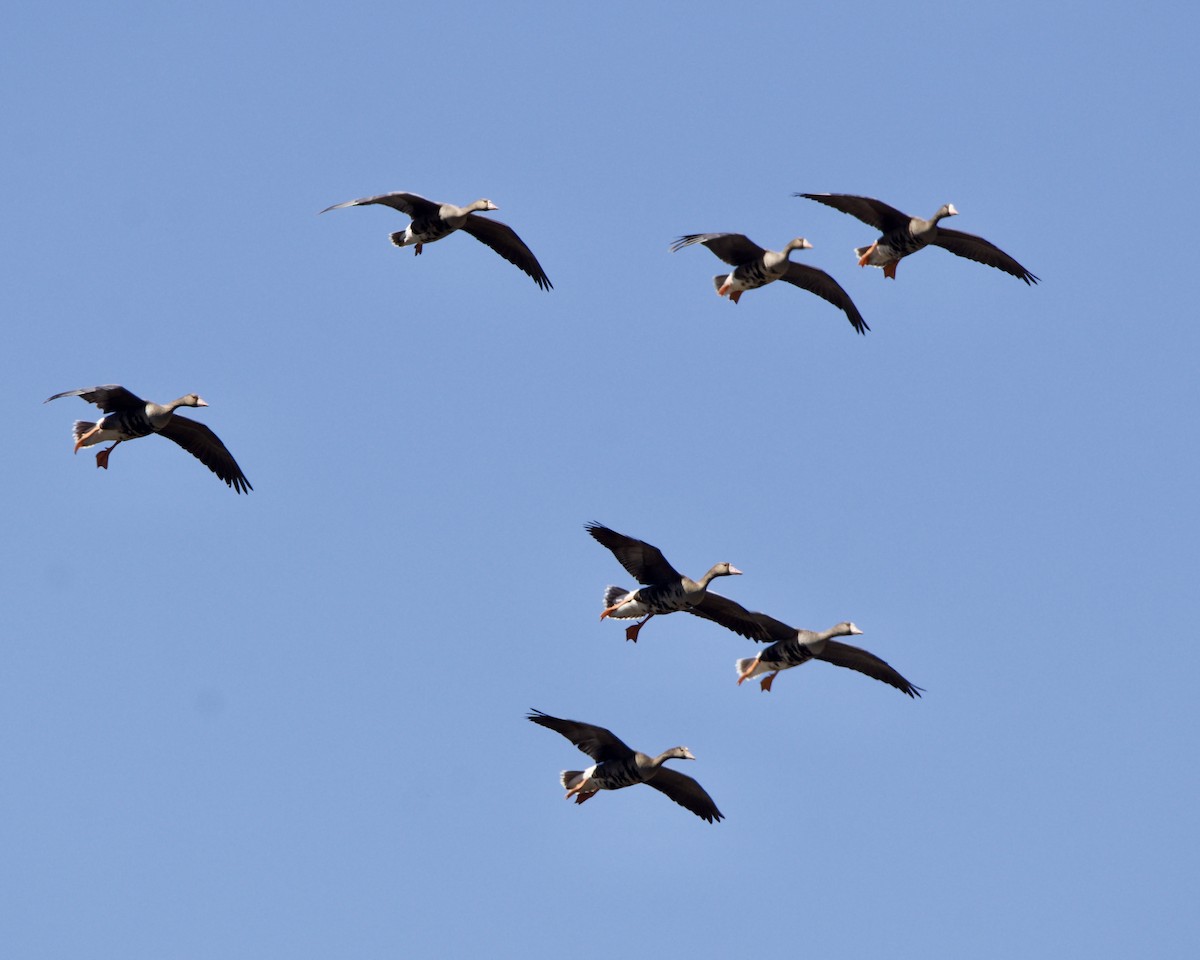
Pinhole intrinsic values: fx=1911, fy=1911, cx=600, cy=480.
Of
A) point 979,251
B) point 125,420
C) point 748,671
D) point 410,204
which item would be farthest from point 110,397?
point 979,251

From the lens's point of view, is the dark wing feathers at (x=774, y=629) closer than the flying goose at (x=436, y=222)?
Yes

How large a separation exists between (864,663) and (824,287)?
9.12 m

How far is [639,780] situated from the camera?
110ft

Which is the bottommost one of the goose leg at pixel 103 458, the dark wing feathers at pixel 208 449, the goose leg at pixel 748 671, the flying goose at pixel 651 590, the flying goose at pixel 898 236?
the goose leg at pixel 748 671

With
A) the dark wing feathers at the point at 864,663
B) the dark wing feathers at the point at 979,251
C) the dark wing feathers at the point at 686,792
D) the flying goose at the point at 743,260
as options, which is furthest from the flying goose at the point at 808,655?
the dark wing feathers at the point at 979,251

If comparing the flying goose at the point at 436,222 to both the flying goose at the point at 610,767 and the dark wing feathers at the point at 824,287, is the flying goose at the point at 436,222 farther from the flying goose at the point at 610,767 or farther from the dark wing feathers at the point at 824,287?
the flying goose at the point at 610,767

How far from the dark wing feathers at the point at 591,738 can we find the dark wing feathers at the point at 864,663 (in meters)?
4.29

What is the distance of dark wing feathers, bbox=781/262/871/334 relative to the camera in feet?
133

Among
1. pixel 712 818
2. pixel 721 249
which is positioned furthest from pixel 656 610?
pixel 721 249

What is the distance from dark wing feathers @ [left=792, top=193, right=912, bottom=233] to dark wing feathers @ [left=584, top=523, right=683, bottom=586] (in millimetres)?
7854

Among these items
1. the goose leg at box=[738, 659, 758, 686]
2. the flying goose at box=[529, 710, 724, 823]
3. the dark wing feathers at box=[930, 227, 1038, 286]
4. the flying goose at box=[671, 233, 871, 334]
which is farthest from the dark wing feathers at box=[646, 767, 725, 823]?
the dark wing feathers at box=[930, 227, 1038, 286]

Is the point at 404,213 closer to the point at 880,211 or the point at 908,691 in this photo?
the point at 880,211

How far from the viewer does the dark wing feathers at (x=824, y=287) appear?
1592 inches

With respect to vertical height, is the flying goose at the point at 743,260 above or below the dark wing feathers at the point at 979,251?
below
